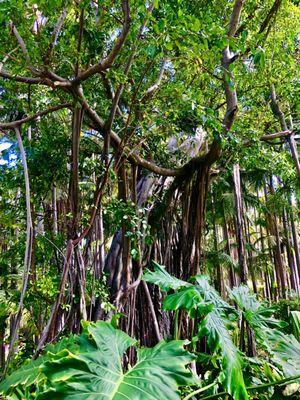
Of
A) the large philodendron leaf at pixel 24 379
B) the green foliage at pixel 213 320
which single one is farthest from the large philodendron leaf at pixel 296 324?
the large philodendron leaf at pixel 24 379

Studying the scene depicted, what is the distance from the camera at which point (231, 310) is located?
1473 mm

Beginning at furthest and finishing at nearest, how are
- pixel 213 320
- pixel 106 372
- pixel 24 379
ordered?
pixel 213 320
pixel 24 379
pixel 106 372

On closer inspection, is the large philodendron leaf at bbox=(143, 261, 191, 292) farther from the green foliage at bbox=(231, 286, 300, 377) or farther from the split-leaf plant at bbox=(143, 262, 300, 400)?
the green foliage at bbox=(231, 286, 300, 377)

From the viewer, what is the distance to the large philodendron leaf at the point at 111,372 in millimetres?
883

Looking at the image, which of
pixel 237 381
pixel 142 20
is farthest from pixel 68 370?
pixel 142 20

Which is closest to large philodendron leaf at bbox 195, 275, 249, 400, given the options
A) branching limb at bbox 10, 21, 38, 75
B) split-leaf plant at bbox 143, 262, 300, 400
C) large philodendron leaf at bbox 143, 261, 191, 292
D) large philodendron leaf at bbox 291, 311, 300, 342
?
split-leaf plant at bbox 143, 262, 300, 400

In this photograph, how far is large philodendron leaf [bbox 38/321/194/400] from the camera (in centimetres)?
88

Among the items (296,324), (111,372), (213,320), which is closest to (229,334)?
(213,320)

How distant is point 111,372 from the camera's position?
1020 mm

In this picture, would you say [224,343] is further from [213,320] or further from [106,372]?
[106,372]

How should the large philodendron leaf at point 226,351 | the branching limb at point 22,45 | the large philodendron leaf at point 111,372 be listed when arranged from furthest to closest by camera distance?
1. the branching limb at point 22,45
2. the large philodendron leaf at point 226,351
3. the large philodendron leaf at point 111,372

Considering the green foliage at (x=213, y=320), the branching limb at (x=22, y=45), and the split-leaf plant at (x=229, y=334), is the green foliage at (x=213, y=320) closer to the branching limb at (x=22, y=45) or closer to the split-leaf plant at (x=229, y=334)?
the split-leaf plant at (x=229, y=334)

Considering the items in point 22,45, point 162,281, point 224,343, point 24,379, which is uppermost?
point 22,45

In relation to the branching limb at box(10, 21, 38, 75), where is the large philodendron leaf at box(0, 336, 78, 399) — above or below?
below
